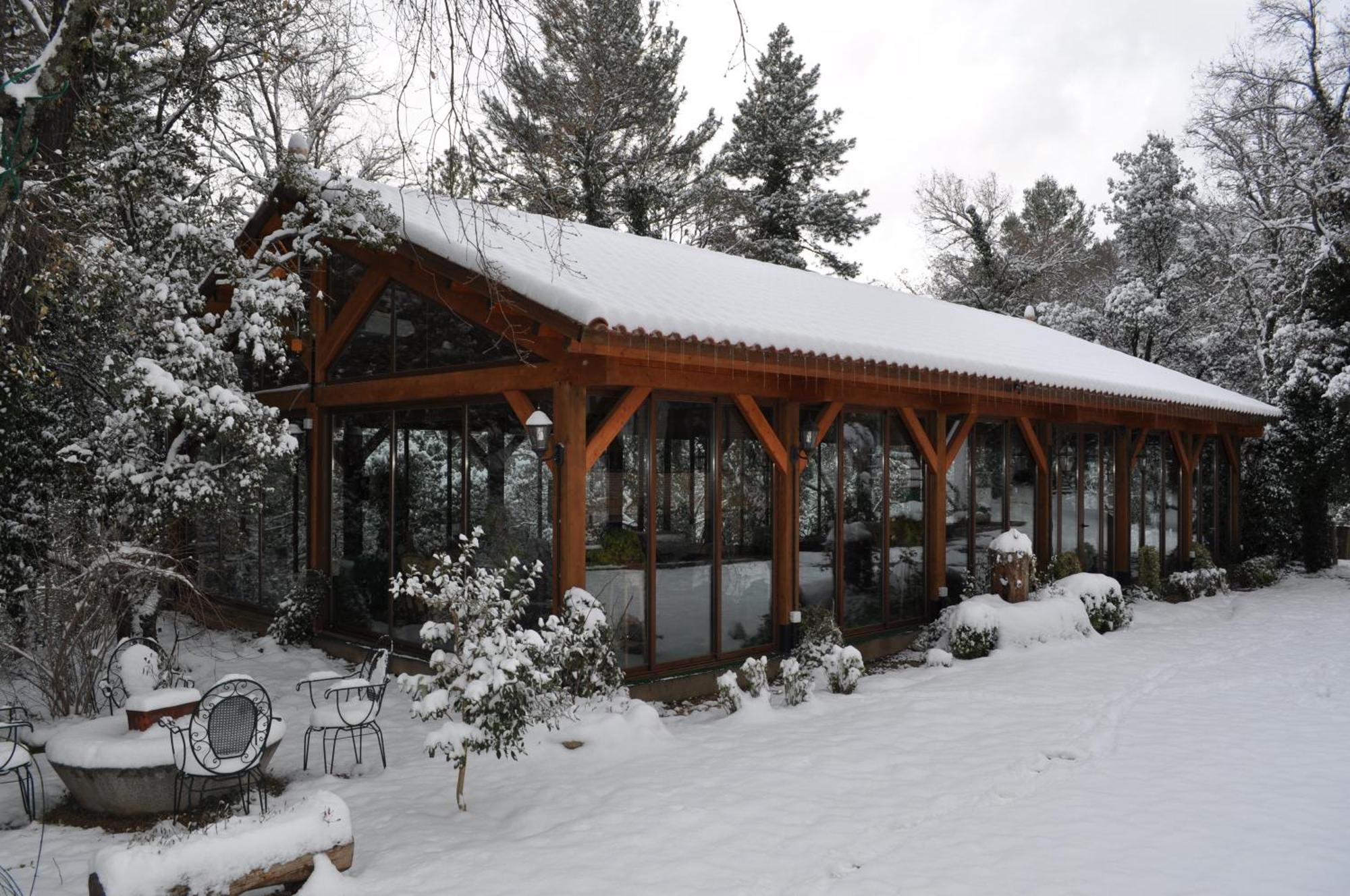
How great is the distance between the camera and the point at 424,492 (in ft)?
26.7

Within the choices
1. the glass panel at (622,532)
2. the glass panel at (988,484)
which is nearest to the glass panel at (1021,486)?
the glass panel at (988,484)

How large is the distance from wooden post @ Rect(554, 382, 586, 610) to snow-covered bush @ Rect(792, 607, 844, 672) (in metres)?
2.16

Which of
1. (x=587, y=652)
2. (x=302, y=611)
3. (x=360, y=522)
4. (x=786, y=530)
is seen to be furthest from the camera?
(x=302, y=611)

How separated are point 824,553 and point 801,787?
12.2ft

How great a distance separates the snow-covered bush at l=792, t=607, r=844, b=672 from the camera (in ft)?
25.1

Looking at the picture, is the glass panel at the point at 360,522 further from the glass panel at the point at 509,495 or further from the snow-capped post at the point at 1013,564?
the snow-capped post at the point at 1013,564

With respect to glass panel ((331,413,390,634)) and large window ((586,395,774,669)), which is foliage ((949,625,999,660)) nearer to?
large window ((586,395,774,669))

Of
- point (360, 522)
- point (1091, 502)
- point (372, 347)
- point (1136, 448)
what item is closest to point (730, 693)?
point (360, 522)

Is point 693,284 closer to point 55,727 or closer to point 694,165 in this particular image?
point 55,727

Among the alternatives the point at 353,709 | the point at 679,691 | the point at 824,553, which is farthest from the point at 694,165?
the point at 353,709

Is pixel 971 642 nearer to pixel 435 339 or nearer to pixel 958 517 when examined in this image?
pixel 958 517

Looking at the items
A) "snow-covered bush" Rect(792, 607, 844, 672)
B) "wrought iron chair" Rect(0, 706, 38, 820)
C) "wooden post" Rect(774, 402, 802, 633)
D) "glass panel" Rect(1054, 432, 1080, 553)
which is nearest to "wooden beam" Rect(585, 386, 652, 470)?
"wooden post" Rect(774, 402, 802, 633)

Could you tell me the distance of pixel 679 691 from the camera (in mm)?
7328

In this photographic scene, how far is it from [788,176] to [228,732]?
21792 mm
